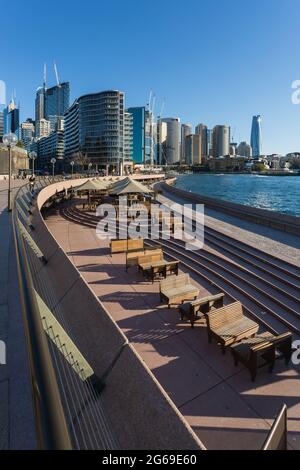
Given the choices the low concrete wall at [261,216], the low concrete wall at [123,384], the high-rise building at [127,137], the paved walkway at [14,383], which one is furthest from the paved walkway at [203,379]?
the high-rise building at [127,137]

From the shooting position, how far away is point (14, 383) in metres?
3.14

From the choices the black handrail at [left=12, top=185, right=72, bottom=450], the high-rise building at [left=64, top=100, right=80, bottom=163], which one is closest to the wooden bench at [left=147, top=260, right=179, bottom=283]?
the black handrail at [left=12, top=185, right=72, bottom=450]

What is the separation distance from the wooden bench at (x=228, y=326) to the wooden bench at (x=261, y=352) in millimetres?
236

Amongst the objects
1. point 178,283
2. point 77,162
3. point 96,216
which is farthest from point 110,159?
point 178,283

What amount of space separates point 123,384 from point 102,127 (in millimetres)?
162122

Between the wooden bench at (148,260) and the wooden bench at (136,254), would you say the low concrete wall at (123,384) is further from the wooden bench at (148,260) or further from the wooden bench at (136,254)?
the wooden bench at (136,254)

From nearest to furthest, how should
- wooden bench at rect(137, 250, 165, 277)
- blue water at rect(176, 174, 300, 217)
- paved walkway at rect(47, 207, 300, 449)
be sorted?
paved walkway at rect(47, 207, 300, 449)
wooden bench at rect(137, 250, 165, 277)
blue water at rect(176, 174, 300, 217)

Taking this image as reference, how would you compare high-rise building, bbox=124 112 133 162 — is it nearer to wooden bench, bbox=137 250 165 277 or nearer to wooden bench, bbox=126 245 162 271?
wooden bench, bbox=126 245 162 271

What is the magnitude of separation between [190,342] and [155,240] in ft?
33.7

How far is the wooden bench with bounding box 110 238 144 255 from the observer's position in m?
15.0

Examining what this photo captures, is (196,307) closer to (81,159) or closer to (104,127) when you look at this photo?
(81,159)

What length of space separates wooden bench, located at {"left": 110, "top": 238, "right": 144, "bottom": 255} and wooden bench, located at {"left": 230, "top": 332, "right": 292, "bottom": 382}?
837 centimetres

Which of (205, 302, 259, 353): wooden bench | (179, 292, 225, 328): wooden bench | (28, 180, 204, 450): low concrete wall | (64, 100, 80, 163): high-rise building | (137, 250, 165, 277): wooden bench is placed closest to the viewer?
(28, 180, 204, 450): low concrete wall

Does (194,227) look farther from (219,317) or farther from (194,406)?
(194,406)
